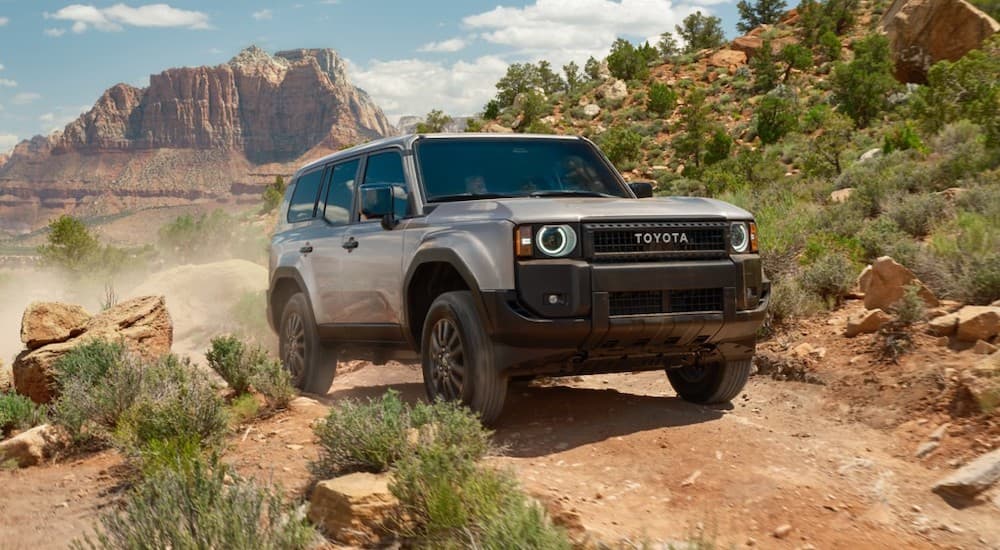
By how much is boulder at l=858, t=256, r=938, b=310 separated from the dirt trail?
4.56 feet

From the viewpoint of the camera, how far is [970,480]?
4723mm

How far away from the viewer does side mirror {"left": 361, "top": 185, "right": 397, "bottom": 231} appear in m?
6.24

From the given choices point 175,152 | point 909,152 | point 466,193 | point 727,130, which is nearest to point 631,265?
point 466,193

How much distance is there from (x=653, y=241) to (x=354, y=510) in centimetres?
254

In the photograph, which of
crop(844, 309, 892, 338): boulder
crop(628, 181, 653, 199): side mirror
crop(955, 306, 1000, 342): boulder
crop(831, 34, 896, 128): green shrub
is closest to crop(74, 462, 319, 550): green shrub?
crop(628, 181, 653, 199): side mirror

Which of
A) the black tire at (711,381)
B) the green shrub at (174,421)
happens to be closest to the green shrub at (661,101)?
the black tire at (711,381)

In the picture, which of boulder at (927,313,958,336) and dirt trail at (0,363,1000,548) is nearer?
dirt trail at (0,363,1000,548)

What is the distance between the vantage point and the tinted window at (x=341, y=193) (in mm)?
7621

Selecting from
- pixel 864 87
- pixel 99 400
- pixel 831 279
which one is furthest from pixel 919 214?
pixel 864 87

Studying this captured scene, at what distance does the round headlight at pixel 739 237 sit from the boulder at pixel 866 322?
246cm

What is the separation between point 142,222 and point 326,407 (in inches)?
4965

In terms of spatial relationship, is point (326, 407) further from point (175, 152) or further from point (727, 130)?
point (175, 152)

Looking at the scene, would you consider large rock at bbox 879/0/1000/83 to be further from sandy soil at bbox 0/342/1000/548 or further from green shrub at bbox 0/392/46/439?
green shrub at bbox 0/392/46/439

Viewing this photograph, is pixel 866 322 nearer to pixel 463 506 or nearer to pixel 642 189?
pixel 642 189
